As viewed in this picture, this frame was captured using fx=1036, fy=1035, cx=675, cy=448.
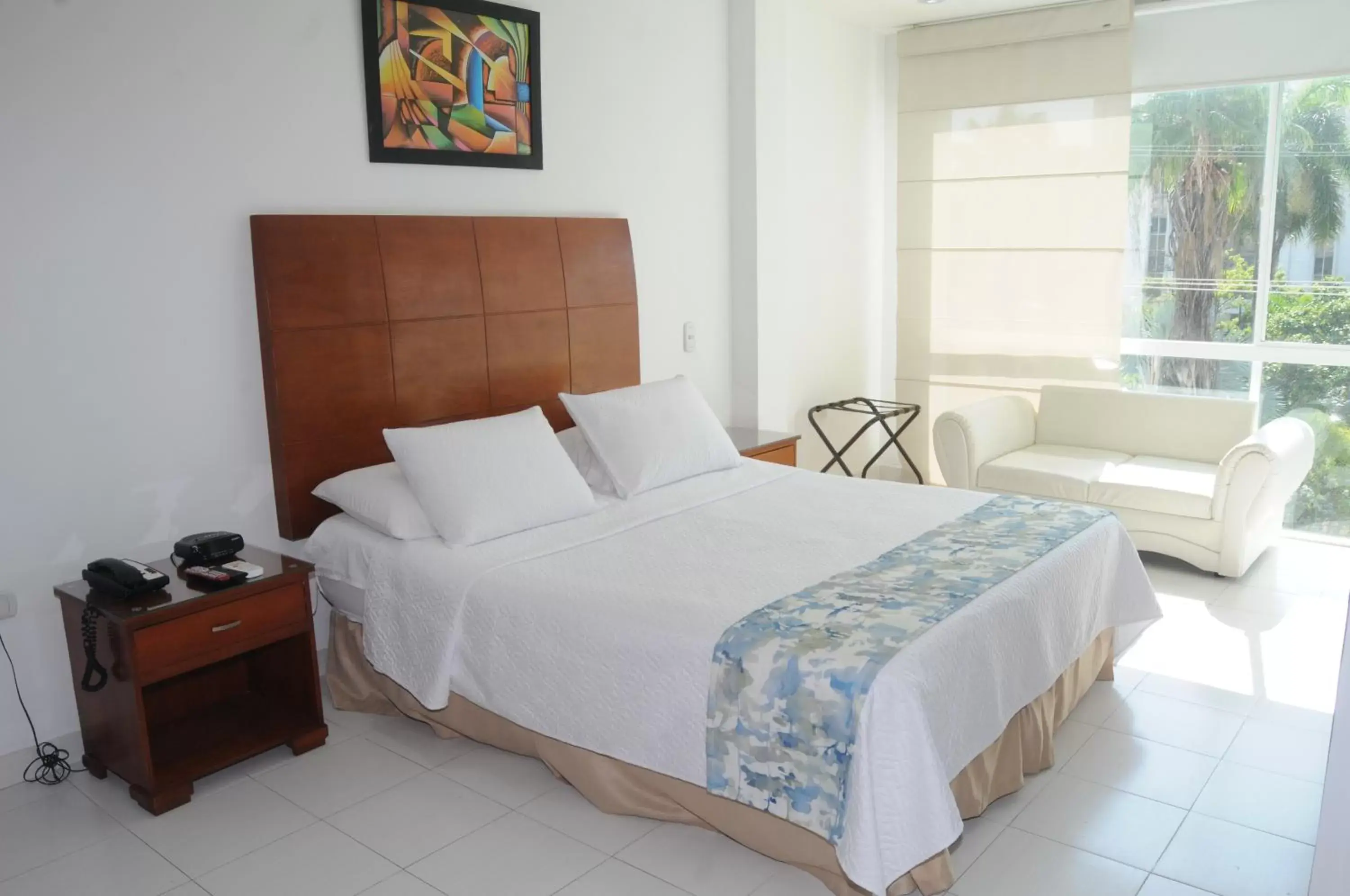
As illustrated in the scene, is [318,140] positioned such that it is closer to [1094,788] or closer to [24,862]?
[24,862]

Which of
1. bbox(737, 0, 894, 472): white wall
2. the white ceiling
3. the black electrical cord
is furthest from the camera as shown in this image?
the white ceiling

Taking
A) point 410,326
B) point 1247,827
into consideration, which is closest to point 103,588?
point 410,326

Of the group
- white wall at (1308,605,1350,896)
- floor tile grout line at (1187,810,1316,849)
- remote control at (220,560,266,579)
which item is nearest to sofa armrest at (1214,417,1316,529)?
floor tile grout line at (1187,810,1316,849)

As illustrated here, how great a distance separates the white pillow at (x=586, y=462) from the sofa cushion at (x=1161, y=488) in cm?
226

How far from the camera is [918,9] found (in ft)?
17.3

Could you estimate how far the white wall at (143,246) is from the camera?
9.29ft

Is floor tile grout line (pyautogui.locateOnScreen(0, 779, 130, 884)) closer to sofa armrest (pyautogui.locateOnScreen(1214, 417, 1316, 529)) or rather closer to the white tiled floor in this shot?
the white tiled floor

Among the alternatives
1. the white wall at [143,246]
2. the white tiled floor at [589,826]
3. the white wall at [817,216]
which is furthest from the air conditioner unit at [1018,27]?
the white tiled floor at [589,826]

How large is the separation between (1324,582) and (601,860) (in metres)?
3.49

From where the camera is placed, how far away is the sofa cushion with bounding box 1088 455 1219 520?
439cm

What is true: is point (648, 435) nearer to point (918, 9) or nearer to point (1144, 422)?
point (1144, 422)

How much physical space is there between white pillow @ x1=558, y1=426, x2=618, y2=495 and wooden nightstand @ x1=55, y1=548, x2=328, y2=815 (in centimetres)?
114

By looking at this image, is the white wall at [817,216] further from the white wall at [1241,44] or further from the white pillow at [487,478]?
the white pillow at [487,478]

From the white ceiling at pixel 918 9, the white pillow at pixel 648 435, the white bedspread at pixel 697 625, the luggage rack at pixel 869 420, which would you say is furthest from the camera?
the luggage rack at pixel 869 420
